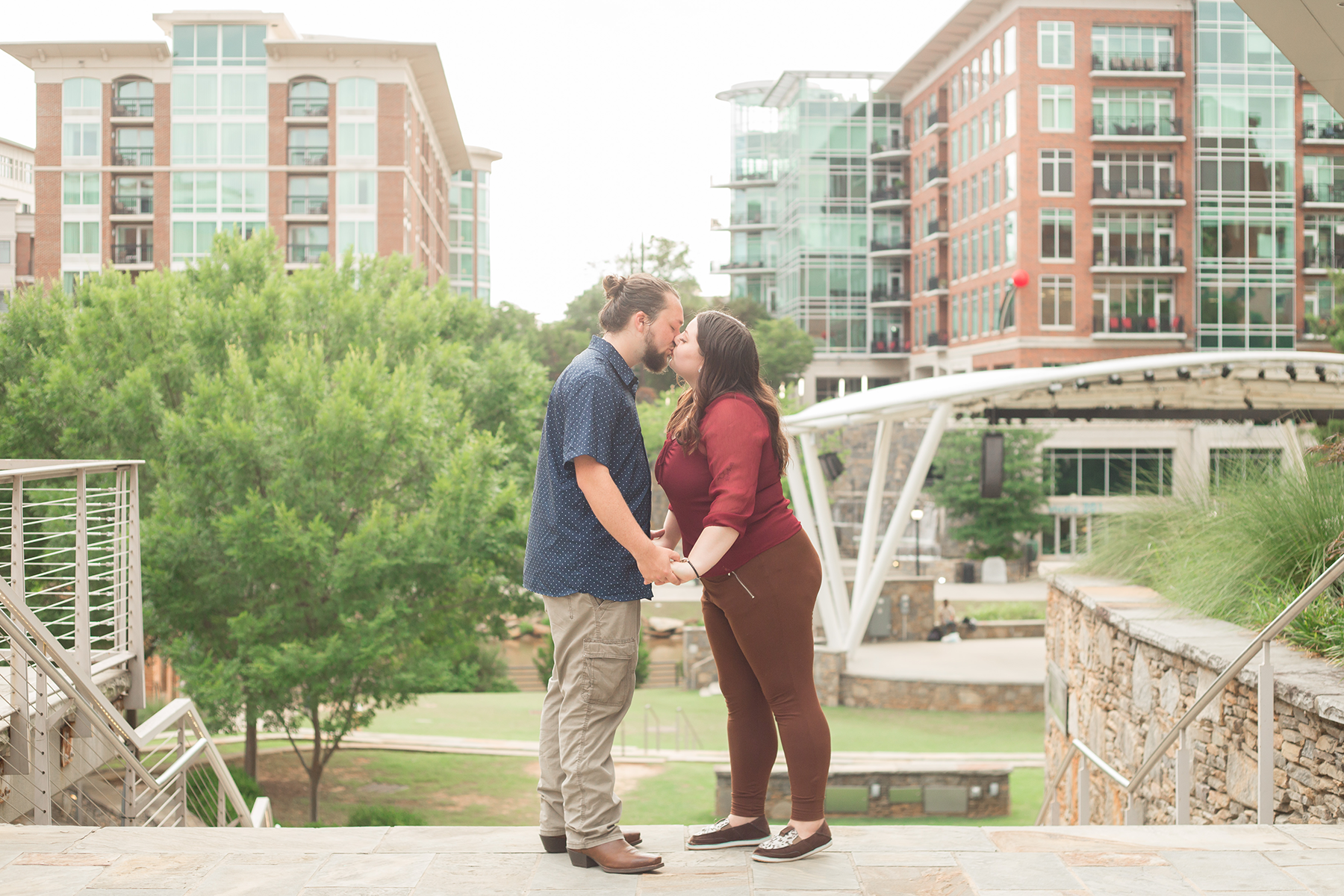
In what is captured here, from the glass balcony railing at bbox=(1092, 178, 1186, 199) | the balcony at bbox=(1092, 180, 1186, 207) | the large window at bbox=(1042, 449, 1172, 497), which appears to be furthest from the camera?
the glass balcony railing at bbox=(1092, 178, 1186, 199)

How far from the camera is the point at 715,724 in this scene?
816 inches

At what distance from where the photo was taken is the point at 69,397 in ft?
48.9

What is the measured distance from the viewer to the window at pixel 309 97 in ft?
156

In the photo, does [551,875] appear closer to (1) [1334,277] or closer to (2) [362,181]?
(1) [1334,277]

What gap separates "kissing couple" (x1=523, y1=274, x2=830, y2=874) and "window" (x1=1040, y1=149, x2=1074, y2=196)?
4423 centimetres

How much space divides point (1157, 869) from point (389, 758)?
1618 cm

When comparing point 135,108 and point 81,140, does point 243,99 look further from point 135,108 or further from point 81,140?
point 81,140

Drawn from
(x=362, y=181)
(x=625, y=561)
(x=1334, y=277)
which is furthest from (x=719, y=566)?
(x=362, y=181)

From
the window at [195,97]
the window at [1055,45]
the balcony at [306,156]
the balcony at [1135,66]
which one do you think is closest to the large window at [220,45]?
the window at [195,97]

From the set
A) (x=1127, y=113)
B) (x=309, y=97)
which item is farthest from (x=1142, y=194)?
(x=309, y=97)

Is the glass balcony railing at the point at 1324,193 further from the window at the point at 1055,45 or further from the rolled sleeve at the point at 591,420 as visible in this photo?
the rolled sleeve at the point at 591,420

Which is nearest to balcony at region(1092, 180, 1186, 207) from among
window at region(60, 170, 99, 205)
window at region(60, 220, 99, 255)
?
window at region(60, 170, 99, 205)

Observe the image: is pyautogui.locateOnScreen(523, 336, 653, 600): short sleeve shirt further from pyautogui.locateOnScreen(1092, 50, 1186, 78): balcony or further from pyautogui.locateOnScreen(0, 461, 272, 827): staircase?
pyautogui.locateOnScreen(1092, 50, 1186, 78): balcony

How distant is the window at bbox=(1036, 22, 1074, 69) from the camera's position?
142ft
